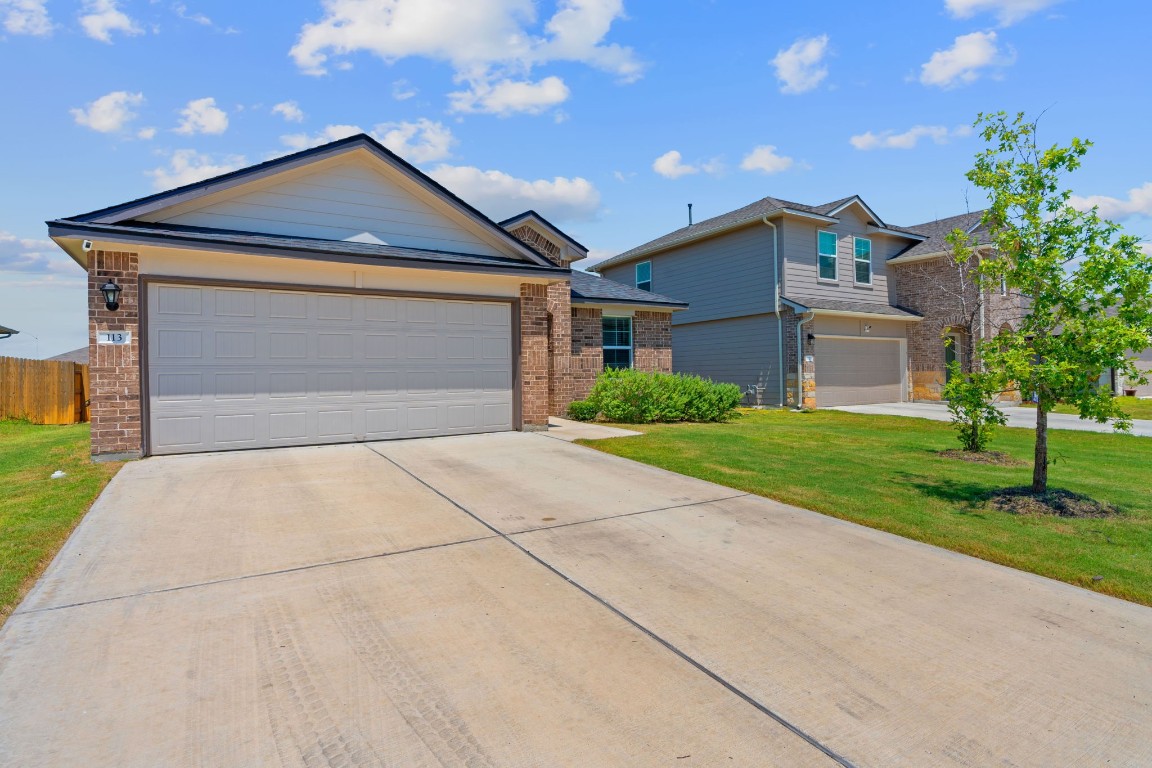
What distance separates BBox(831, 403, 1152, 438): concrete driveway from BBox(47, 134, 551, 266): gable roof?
10967 mm

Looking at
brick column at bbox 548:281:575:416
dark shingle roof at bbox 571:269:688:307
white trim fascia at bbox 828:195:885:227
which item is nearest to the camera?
brick column at bbox 548:281:575:416

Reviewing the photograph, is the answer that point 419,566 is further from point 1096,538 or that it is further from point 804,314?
point 804,314

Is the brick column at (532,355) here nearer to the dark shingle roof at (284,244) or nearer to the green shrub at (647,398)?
the dark shingle roof at (284,244)

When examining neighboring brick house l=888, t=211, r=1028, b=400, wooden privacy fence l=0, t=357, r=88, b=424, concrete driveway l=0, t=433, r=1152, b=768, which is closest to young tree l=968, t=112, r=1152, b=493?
concrete driveway l=0, t=433, r=1152, b=768

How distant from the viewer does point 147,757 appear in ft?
8.07

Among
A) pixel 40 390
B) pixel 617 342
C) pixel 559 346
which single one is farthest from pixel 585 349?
pixel 40 390

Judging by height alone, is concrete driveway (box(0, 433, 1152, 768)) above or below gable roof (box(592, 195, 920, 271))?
below

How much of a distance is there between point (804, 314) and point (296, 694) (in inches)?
715

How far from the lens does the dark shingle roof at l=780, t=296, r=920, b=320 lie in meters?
19.2

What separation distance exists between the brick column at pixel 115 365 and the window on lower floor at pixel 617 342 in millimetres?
10725

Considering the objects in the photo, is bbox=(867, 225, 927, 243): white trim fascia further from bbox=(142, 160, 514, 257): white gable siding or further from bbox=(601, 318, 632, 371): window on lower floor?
bbox=(142, 160, 514, 257): white gable siding

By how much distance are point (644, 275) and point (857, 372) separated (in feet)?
28.5

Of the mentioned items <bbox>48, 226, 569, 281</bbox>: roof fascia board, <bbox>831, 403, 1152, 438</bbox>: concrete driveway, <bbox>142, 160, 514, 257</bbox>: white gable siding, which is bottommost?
<bbox>831, 403, 1152, 438</bbox>: concrete driveway

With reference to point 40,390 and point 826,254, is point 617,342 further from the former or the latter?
point 40,390
